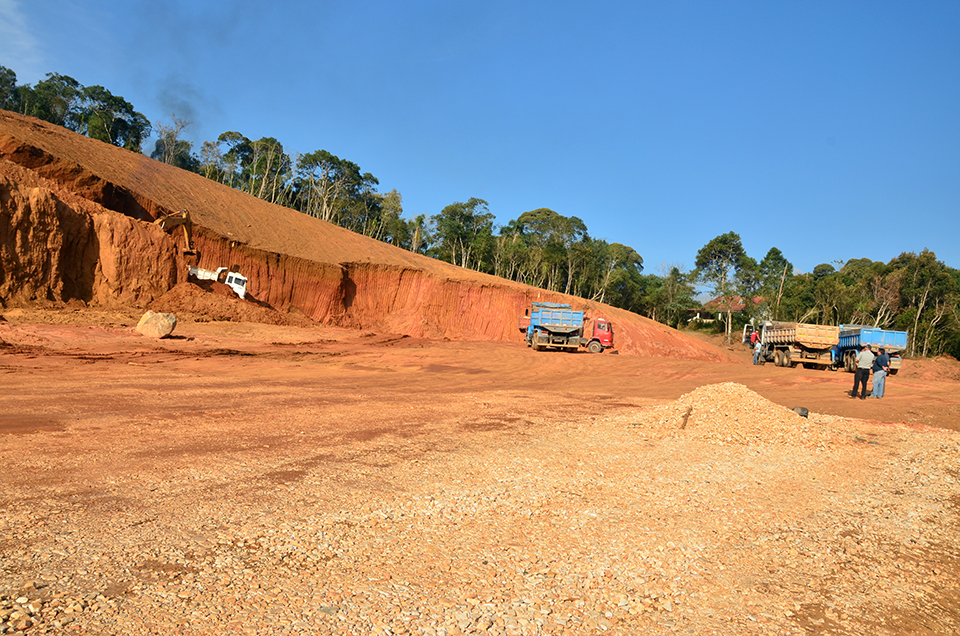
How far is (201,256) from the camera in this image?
88.8ft

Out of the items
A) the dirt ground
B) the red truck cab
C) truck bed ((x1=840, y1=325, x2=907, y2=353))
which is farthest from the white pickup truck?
truck bed ((x1=840, y1=325, x2=907, y2=353))

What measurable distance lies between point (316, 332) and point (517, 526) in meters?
22.7

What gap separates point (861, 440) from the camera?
9750 millimetres

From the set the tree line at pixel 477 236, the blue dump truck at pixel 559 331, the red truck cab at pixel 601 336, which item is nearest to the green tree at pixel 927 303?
the tree line at pixel 477 236

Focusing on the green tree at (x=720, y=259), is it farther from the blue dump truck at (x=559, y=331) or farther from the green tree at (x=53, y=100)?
the green tree at (x=53, y=100)

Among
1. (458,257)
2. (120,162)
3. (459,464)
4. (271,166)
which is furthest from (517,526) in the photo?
(271,166)

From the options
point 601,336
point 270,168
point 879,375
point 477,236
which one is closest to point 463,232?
point 477,236

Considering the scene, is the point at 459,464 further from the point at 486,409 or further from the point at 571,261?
the point at 571,261

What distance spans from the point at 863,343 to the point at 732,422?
71.6ft

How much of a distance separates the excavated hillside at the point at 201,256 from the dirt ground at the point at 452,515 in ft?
38.0

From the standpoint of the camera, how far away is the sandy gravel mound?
30.5 feet

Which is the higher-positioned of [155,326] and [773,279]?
[773,279]

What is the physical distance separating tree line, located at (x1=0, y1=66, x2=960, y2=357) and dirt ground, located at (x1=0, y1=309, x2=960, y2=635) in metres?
45.9

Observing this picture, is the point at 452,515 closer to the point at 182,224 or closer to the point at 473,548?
the point at 473,548
